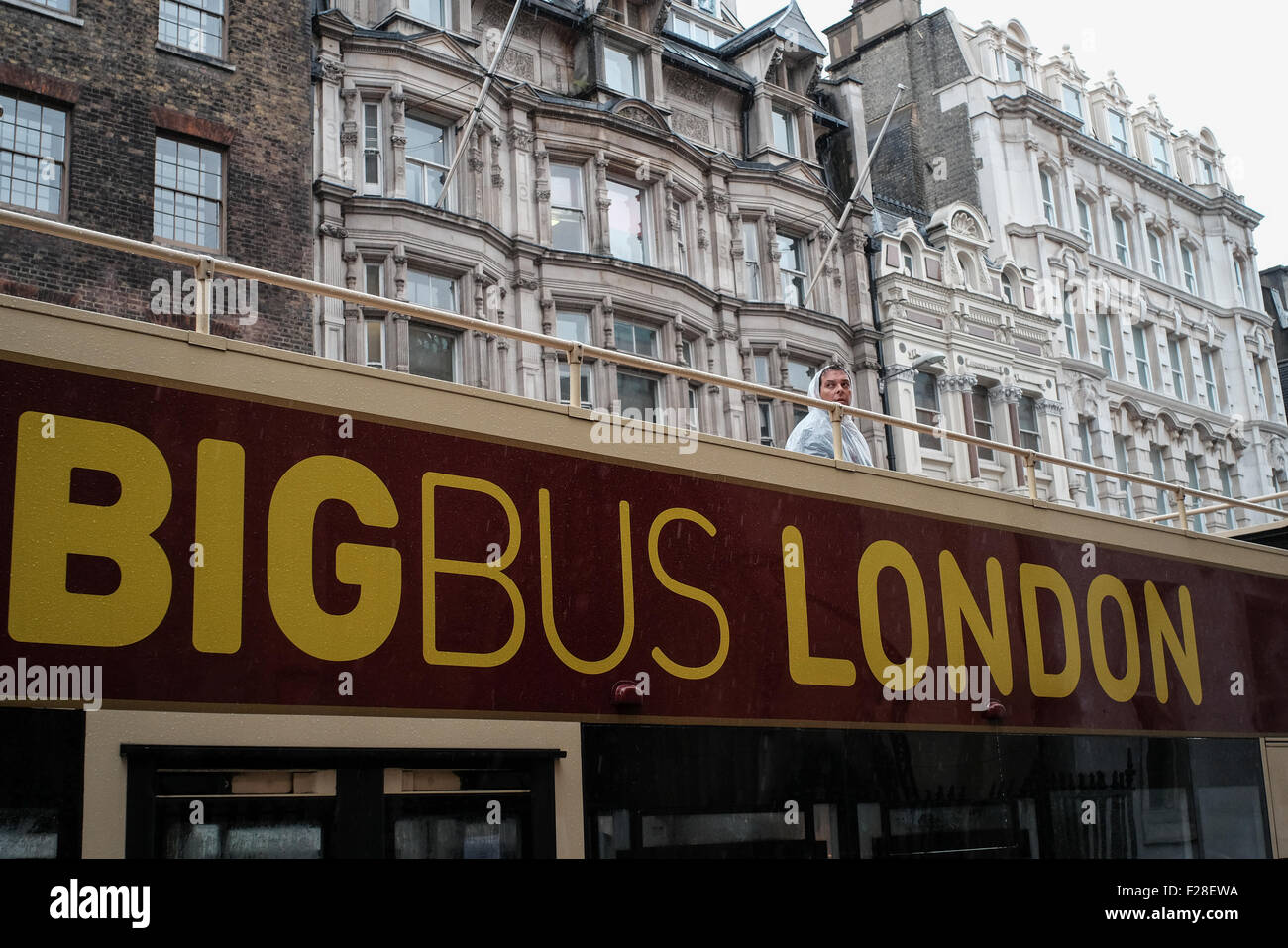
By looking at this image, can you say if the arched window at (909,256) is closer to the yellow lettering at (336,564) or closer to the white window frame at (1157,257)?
the white window frame at (1157,257)

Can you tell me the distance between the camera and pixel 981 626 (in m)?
7.45

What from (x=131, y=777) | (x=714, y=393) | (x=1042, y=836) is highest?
(x=714, y=393)

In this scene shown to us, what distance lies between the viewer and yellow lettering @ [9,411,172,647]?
171 inches

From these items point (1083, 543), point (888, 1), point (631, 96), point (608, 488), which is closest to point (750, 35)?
point (631, 96)

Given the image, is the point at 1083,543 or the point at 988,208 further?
the point at 988,208

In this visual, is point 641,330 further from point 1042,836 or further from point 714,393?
point 1042,836

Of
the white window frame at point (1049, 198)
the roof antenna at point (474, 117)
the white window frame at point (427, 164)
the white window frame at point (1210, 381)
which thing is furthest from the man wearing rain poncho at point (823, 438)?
the white window frame at point (1210, 381)

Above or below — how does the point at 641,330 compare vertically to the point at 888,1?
below

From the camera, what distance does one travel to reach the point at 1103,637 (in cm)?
818

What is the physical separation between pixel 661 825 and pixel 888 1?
32110 mm

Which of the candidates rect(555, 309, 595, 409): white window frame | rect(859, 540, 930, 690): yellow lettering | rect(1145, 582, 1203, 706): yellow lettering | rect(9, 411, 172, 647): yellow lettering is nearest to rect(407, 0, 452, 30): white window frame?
rect(555, 309, 595, 409): white window frame

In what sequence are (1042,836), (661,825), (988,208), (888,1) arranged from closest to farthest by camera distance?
(661,825), (1042,836), (988,208), (888,1)

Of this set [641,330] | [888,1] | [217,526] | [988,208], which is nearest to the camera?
[217,526]

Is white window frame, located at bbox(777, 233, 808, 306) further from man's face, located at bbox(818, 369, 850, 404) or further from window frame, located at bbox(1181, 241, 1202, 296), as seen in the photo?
man's face, located at bbox(818, 369, 850, 404)
